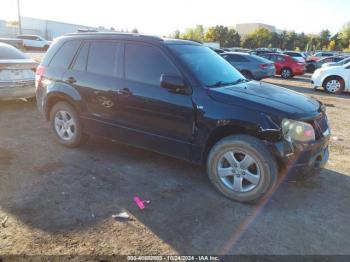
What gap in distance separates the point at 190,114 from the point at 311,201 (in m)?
1.88

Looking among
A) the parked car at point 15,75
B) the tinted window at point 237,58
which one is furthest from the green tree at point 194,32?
the parked car at point 15,75

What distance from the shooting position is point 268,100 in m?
3.80

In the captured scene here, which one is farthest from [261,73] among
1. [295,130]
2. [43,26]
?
[43,26]

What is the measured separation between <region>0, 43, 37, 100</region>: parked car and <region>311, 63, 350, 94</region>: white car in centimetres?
1138

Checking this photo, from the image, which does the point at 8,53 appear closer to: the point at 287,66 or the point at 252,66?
the point at 252,66

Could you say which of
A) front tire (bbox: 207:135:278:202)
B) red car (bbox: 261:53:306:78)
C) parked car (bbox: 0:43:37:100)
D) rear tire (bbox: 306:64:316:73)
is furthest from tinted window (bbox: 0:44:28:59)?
rear tire (bbox: 306:64:316:73)

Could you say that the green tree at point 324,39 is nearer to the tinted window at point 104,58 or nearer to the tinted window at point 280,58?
the tinted window at point 280,58

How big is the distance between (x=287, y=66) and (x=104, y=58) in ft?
54.1

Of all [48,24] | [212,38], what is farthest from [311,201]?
[48,24]

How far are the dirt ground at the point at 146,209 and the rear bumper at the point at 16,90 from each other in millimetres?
2563

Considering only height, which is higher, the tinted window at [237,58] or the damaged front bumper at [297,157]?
the tinted window at [237,58]

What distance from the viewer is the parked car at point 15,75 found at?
24.0ft

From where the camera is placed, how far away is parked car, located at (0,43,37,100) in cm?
732

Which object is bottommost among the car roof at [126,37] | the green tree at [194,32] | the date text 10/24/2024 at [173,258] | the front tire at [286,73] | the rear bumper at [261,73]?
the date text 10/24/2024 at [173,258]
